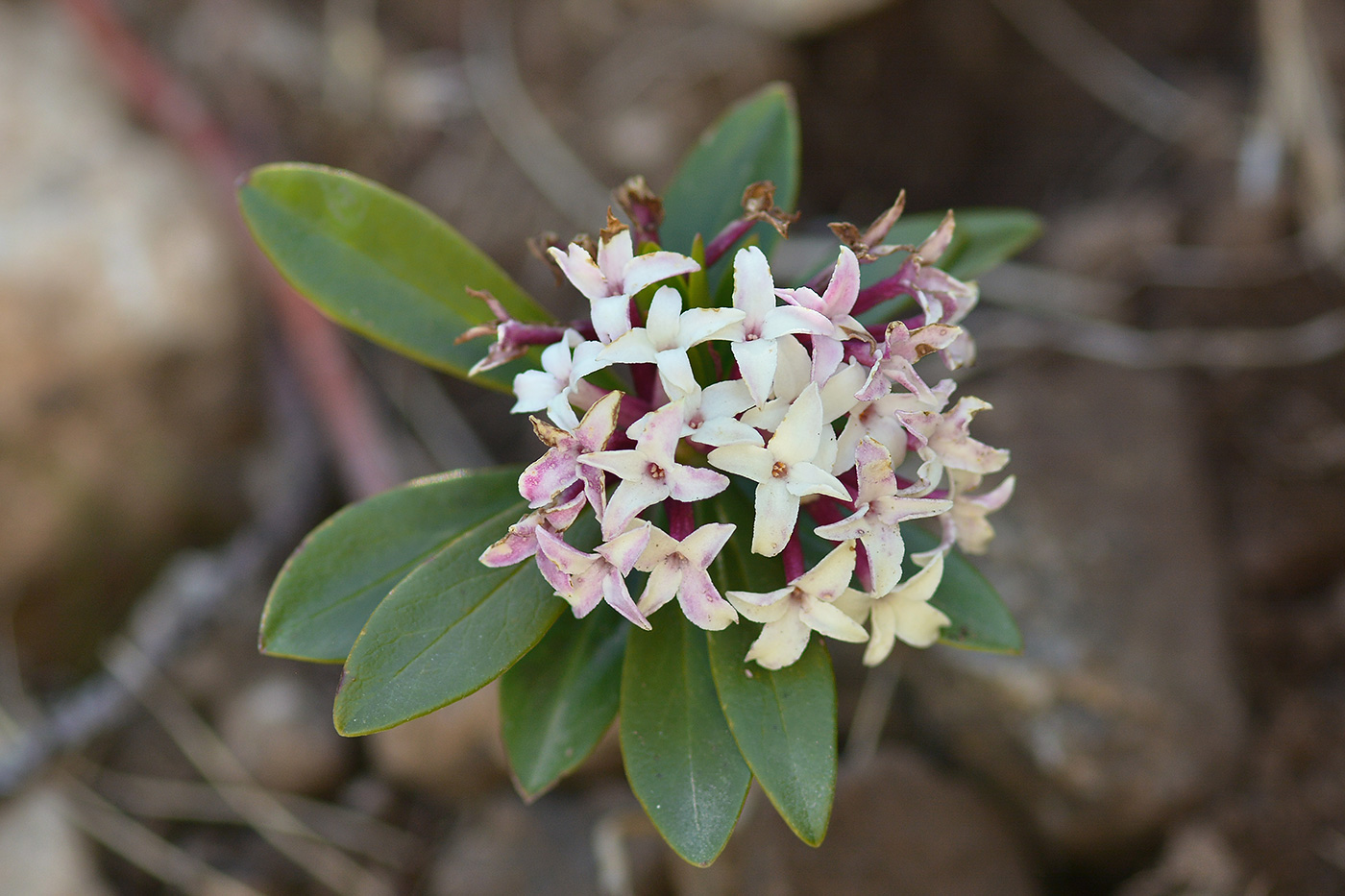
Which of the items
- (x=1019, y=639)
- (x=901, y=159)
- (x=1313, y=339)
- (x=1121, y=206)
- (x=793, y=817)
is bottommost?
(x=1313, y=339)

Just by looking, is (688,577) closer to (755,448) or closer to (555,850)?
(755,448)

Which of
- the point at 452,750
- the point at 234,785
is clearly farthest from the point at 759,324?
the point at 234,785

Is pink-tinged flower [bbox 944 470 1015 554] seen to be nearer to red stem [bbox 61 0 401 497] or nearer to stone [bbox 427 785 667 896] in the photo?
stone [bbox 427 785 667 896]

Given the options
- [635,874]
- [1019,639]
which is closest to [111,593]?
[635,874]

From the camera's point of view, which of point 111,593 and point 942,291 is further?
point 111,593

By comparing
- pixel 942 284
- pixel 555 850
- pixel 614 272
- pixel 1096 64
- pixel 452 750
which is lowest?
pixel 555 850

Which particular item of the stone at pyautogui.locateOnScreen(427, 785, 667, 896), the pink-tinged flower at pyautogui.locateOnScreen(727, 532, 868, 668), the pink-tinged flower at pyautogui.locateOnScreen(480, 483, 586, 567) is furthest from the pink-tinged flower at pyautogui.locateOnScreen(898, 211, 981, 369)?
the stone at pyautogui.locateOnScreen(427, 785, 667, 896)

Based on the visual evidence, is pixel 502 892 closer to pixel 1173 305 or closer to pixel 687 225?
pixel 687 225
